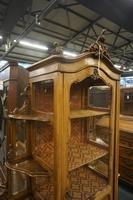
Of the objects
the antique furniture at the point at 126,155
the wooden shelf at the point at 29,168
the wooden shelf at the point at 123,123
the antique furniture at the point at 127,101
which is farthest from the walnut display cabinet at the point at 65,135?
the antique furniture at the point at 127,101

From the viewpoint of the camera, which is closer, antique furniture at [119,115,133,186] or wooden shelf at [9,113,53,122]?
wooden shelf at [9,113,53,122]

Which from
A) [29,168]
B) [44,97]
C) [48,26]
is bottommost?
[29,168]

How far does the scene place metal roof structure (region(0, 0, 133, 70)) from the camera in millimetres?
2988

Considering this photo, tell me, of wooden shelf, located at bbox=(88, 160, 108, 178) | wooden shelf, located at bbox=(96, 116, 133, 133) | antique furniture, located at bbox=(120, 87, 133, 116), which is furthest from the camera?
antique furniture, located at bbox=(120, 87, 133, 116)

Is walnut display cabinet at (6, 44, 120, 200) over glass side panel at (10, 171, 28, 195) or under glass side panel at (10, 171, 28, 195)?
over

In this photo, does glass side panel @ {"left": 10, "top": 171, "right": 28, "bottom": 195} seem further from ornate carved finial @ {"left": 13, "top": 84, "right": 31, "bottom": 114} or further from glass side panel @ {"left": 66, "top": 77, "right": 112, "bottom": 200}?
ornate carved finial @ {"left": 13, "top": 84, "right": 31, "bottom": 114}

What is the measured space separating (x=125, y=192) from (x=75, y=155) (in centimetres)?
165

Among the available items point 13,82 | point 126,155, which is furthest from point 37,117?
point 126,155

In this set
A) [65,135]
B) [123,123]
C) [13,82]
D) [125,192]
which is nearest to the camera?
[65,135]

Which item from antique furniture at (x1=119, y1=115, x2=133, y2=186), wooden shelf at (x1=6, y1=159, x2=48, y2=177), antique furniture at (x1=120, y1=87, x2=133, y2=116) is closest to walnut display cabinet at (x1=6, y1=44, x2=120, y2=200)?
wooden shelf at (x1=6, y1=159, x2=48, y2=177)

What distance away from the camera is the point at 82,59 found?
4.07 ft

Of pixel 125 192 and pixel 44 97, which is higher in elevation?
pixel 44 97

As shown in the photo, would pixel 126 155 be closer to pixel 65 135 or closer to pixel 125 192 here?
pixel 125 192

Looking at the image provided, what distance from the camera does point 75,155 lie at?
150cm
